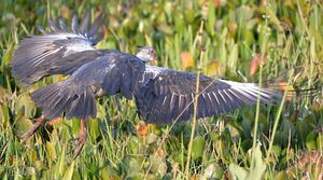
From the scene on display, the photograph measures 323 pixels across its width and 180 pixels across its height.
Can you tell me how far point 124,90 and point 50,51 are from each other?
886 millimetres

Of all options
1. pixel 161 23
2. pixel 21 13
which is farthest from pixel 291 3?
pixel 21 13

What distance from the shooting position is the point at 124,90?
4.50 m

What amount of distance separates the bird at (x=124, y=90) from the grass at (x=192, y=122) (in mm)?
110

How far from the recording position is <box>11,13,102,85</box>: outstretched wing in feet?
16.4

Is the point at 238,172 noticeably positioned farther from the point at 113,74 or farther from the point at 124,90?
the point at 113,74

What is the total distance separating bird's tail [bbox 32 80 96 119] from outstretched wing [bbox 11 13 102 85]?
0.31 m

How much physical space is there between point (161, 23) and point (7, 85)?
65.3 inches

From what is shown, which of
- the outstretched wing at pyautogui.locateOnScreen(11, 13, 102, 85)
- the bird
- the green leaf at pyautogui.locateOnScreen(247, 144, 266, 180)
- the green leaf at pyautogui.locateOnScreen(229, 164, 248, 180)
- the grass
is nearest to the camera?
the green leaf at pyautogui.locateOnScreen(247, 144, 266, 180)

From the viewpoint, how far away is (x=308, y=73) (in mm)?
5703

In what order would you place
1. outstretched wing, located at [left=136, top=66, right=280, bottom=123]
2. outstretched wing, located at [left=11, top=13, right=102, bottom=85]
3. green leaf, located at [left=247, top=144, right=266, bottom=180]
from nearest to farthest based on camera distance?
green leaf, located at [left=247, top=144, right=266, bottom=180]
outstretched wing, located at [left=136, top=66, right=280, bottom=123]
outstretched wing, located at [left=11, top=13, right=102, bottom=85]

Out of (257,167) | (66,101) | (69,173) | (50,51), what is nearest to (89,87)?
(66,101)

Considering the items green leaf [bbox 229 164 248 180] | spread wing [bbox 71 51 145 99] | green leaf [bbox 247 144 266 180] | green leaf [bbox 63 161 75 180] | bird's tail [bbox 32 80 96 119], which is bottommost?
green leaf [bbox 63 161 75 180]

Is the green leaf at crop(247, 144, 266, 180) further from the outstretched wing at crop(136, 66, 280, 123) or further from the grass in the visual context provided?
the outstretched wing at crop(136, 66, 280, 123)

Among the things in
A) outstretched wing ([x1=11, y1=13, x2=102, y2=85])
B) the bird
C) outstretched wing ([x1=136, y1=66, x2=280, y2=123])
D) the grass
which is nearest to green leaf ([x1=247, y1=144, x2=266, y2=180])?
the grass
